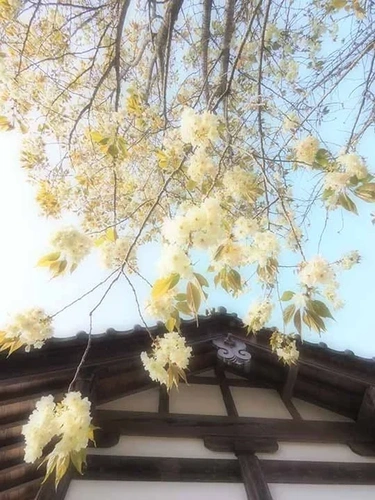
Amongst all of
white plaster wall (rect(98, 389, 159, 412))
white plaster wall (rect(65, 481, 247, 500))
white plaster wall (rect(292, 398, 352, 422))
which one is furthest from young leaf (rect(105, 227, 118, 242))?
white plaster wall (rect(292, 398, 352, 422))

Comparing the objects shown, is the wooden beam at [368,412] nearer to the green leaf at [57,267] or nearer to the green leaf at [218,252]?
the green leaf at [218,252]

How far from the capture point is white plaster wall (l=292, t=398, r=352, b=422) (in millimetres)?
3467

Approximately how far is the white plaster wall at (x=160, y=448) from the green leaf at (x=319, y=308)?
5.74 ft

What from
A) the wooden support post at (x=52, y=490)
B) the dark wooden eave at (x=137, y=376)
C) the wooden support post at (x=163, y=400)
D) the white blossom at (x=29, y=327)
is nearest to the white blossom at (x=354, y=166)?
the white blossom at (x=29, y=327)

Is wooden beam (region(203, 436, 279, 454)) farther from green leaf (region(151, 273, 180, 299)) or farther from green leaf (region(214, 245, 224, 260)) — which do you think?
green leaf (region(151, 273, 180, 299))

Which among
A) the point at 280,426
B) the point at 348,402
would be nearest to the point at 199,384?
the point at 280,426

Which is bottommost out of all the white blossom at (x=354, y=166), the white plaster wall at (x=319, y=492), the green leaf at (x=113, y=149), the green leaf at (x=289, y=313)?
the white plaster wall at (x=319, y=492)

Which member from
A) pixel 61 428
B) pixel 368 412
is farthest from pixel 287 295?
pixel 368 412

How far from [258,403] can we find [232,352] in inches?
20.4

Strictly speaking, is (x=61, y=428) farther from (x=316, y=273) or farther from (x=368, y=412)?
(x=368, y=412)

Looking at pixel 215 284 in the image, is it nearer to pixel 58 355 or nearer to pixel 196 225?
pixel 196 225

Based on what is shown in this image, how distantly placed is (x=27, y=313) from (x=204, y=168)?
108 centimetres

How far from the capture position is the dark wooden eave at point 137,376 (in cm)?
244

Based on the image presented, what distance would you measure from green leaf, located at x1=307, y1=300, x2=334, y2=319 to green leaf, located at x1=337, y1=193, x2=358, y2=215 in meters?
0.43
